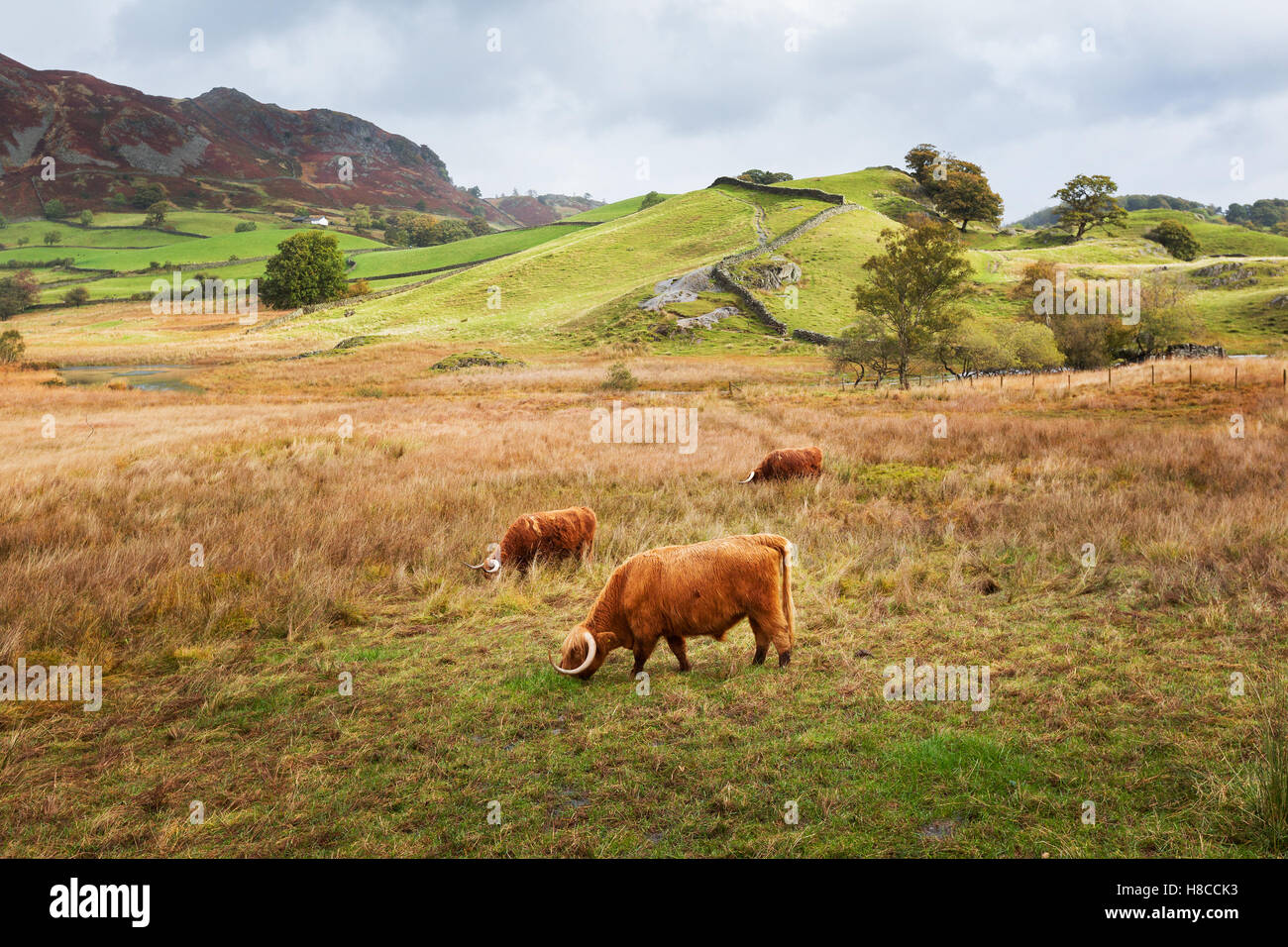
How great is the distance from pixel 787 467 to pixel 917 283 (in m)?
33.2

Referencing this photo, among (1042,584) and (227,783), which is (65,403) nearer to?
(227,783)

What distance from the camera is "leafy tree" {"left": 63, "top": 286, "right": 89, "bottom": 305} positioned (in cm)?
10681

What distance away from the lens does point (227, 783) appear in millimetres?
4824

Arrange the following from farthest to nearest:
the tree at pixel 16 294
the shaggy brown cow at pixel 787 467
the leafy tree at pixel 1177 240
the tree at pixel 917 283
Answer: the tree at pixel 16 294
the leafy tree at pixel 1177 240
the tree at pixel 917 283
the shaggy brown cow at pixel 787 467

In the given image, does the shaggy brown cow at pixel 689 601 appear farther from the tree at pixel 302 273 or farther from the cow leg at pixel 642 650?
the tree at pixel 302 273

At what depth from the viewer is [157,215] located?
173000 mm

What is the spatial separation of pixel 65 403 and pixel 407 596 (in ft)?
117

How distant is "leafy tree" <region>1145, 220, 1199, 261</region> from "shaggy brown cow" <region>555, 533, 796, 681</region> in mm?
130991
